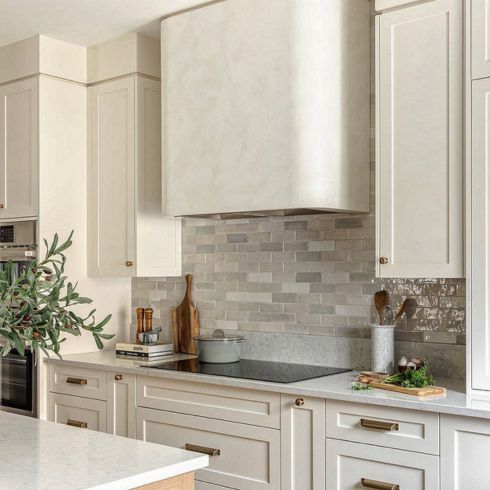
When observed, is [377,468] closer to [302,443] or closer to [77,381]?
[302,443]

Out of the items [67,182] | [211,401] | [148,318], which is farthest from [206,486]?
[67,182]

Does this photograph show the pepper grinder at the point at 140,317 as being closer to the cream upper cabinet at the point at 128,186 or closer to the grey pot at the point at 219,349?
the cream upper cabinet at the point at 128,186

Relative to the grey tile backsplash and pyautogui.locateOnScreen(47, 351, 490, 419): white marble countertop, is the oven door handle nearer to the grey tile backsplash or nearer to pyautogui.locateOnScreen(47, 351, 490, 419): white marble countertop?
pyautogui.locateOnScreen(47, 351, 490, 419): white marble countertop

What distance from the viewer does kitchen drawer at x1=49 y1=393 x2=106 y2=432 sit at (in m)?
3.94

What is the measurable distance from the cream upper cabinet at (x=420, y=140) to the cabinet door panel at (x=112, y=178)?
1651 mm

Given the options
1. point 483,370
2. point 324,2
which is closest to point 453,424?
point 483,370

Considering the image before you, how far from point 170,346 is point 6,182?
1.39 m

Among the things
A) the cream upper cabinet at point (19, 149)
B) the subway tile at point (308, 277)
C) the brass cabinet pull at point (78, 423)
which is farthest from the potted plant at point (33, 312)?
the cream upper cabinet at point (19, 149)

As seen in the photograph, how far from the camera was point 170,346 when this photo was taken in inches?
Answer: 168

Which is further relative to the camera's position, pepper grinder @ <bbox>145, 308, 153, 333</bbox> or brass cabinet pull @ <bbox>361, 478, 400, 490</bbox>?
pepper grinder @ <bbox>145, 308, 153, 333</bbox>

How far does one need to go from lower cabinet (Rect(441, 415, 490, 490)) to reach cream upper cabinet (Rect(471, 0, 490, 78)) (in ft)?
4.34

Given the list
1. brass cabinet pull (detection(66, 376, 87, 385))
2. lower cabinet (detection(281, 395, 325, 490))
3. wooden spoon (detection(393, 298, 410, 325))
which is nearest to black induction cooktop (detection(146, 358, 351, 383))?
lower cabinet (detection(281, 395, 325, 490))

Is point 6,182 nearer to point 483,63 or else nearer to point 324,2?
point 324,2

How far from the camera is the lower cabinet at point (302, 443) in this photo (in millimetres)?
2992
